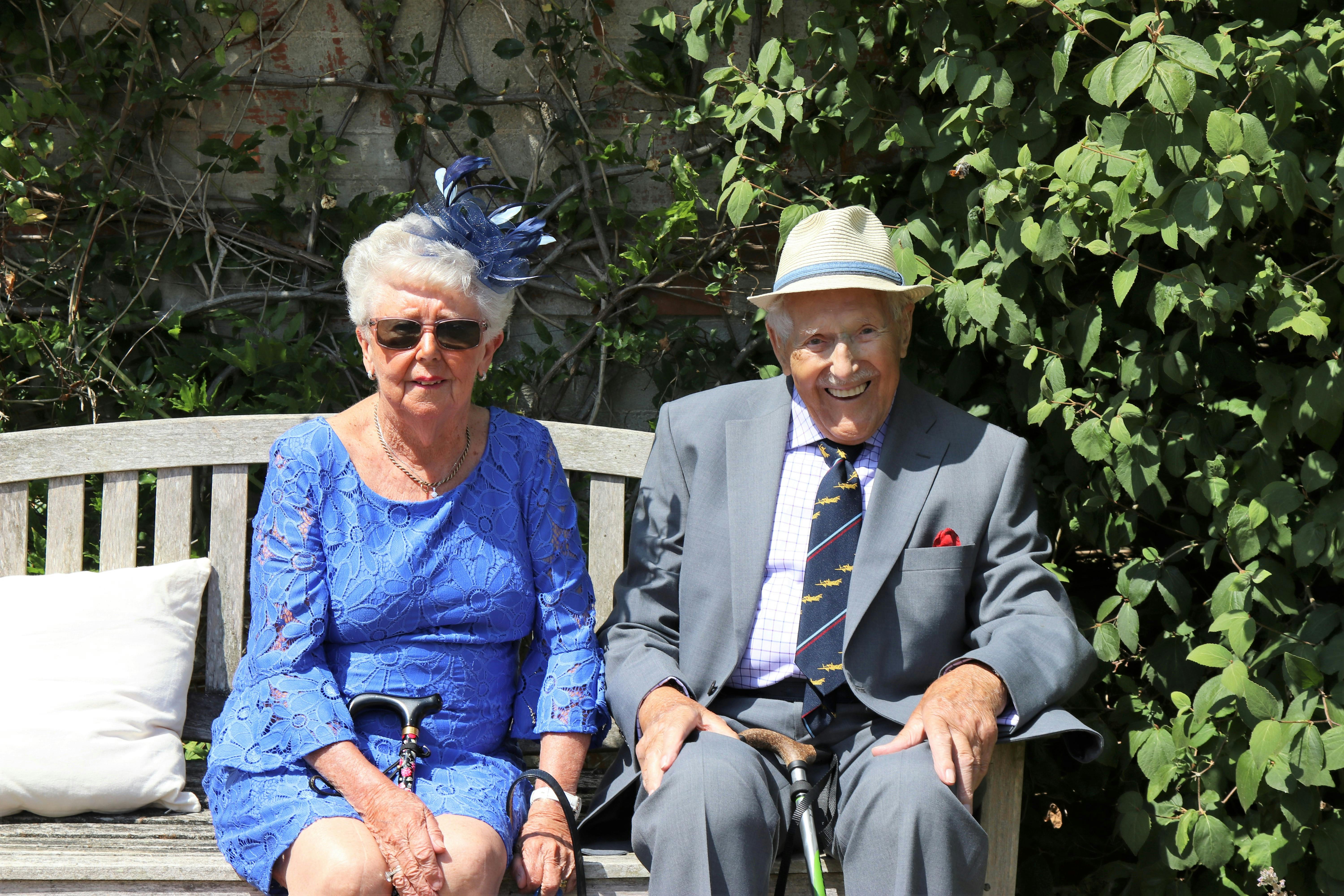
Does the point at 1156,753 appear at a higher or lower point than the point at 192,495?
lower

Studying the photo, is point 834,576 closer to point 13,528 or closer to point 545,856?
point 545,856

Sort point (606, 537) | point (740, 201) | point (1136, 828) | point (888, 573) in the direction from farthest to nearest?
1. point (606, 537)
2. point (740, 201)
3. point (1136, 828)
4. point (888, 573)

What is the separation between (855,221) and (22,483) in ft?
7.03

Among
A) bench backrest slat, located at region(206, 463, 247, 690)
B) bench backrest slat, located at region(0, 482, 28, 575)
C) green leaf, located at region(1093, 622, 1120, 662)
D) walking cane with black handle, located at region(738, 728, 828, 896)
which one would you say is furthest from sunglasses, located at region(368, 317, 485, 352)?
green leaf, located at region(1093, 622, 1120, 662)

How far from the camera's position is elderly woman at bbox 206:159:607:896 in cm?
232

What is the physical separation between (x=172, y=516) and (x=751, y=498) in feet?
4.87

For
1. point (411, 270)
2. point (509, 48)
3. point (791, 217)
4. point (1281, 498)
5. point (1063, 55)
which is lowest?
point (1281, 498)

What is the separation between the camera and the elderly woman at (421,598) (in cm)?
232

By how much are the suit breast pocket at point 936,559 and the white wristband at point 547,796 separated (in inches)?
32.9

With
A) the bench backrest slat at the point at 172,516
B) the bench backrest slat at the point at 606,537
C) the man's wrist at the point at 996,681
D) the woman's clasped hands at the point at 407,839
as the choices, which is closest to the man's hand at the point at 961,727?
the man's wrist at the point at 996,681

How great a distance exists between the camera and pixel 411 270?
8.19 feet

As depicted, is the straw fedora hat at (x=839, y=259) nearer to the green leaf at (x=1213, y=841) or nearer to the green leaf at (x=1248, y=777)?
the green leaf at (x=1248, y=777)

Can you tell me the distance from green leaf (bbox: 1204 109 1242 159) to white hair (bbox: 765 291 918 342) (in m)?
0.70

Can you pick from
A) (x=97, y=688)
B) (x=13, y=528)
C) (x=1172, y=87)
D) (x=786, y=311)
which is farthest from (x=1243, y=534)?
(x=13, y=528)
